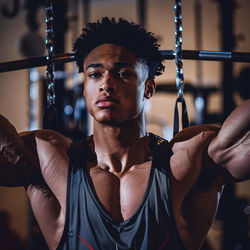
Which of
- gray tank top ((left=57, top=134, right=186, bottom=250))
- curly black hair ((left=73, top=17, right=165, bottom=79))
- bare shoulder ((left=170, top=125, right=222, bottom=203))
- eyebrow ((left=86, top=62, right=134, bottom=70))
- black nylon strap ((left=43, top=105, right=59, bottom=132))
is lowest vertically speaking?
gray tank top ((left=57, top=134, right=186, bottom=250))

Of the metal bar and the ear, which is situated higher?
the metal bar

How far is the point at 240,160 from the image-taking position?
1046 millimetres

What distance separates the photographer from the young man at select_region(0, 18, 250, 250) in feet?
3.44

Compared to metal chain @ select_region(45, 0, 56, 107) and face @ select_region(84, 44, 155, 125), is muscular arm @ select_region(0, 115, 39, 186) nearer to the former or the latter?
metal chain @ select_region(45, 0, 56, 107)

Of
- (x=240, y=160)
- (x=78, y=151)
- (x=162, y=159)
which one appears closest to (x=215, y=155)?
(x=240, y=160)

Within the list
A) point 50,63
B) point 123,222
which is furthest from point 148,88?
point 123,222

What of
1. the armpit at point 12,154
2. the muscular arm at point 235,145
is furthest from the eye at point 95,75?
the muscular arm at point 235,145

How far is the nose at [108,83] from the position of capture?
1103 millimetres

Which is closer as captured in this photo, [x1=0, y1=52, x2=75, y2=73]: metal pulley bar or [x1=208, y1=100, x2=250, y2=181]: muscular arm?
[x1=208, y1=100, x2=250, y2=181]: muscular arm

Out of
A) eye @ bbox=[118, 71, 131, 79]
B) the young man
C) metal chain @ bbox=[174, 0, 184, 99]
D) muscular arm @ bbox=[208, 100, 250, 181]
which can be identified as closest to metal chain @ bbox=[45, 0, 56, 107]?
the young man

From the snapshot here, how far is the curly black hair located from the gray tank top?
0.43m

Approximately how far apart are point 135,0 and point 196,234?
457 centimetres

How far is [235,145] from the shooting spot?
1048mm

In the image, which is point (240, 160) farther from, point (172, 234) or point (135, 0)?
point (135, 0)
